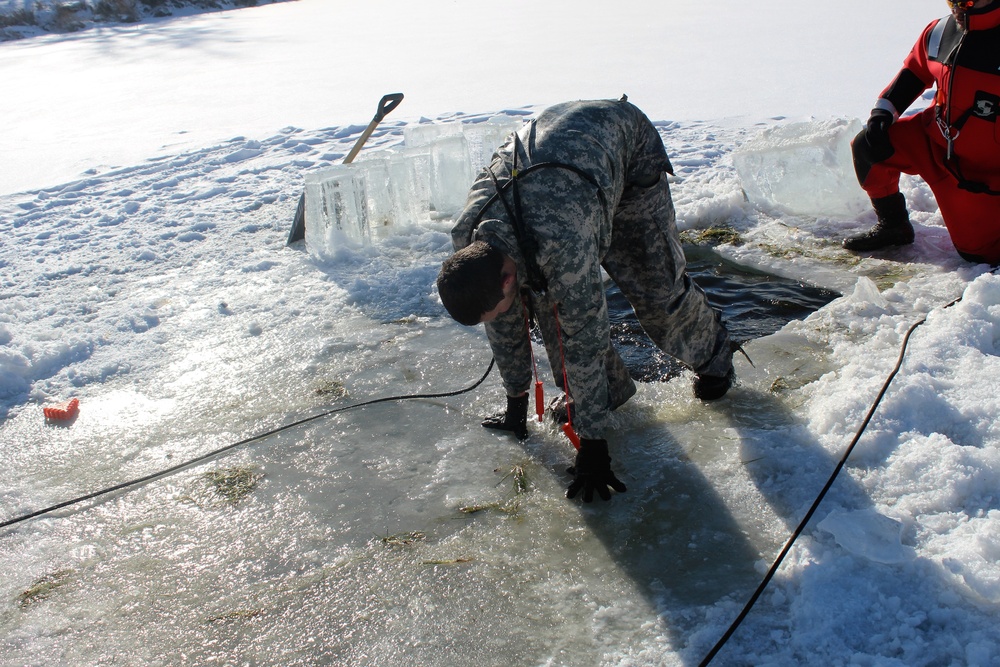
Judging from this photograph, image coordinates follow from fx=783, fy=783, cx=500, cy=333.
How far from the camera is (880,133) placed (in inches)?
157

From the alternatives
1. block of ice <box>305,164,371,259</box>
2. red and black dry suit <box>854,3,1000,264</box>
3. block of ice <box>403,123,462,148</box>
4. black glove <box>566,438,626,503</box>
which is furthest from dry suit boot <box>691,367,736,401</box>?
block of ice <box>403,123,462,148</box>

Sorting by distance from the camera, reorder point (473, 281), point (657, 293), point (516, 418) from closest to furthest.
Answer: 1. point (473, 281)
2. point (657, 293)
3. point (516, 418)

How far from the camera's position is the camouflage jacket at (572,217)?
241cm

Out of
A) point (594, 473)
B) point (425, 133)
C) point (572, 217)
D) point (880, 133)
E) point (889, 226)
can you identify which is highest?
point (572, 217)

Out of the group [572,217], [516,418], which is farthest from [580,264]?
[516,418]

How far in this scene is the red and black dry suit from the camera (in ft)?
11.6

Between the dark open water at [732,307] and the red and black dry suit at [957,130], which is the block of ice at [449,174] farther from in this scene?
the red and black dry suit at [957,130]

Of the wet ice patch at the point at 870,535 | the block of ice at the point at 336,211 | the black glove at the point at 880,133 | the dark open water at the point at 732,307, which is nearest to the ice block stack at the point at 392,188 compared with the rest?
the block of ice at the point at 336,211

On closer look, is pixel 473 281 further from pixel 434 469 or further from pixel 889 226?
pixel 889 226

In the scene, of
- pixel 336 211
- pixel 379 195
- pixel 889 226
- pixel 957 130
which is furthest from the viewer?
pixel 379 195

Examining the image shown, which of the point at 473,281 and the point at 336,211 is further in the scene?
the point at 336,211

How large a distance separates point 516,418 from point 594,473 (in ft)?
1.85

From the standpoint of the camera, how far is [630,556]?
248cm

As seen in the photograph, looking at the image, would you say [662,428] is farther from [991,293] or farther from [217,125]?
[217,125]
